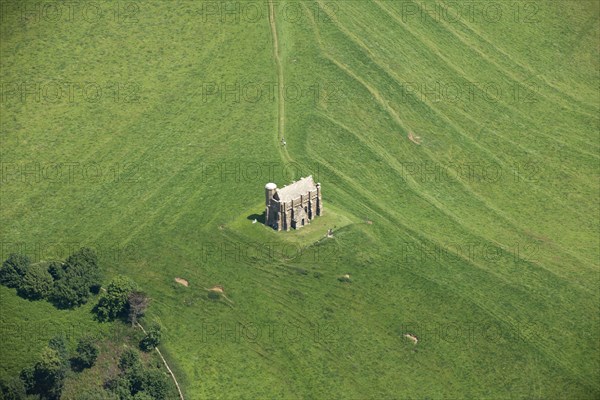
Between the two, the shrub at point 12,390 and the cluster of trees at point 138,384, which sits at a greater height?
the shrub at point 12,390

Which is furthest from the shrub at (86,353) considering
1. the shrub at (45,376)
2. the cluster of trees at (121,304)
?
the cluster of trees at (121,304)

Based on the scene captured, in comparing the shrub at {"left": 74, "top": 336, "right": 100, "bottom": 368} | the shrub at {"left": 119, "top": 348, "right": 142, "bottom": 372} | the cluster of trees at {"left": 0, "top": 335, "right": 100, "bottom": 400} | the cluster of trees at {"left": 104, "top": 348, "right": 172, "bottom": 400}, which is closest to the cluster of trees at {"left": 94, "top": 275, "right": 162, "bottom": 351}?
the shrub at {"left": 74, "top": 336, "right": 100, "bottom": 368}

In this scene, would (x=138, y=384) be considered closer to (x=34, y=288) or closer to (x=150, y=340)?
(x=150, y=340)

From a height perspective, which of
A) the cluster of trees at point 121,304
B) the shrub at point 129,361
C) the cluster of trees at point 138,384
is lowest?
the cluster of trees at point 138,384

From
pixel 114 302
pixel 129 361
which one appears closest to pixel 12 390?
pixel 129 361

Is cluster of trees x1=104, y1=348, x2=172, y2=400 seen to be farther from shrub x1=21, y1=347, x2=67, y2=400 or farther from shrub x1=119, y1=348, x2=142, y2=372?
shrub x1=21, y1=347, x2=67, y2=400

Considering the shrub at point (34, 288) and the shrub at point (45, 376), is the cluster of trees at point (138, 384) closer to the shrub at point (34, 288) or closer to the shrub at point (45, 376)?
the shrub at point (45, 376)

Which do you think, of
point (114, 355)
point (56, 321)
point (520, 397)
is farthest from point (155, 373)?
point (520, 397)


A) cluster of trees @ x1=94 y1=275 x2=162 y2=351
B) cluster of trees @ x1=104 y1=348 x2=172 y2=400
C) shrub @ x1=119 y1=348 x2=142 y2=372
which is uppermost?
cluster of trees @ x1=94 y1=275 x2=162 y2=351
